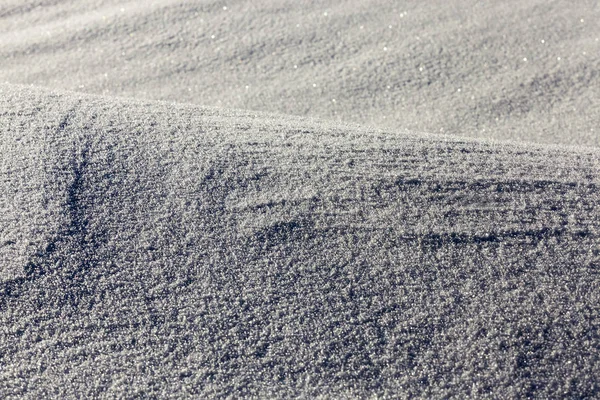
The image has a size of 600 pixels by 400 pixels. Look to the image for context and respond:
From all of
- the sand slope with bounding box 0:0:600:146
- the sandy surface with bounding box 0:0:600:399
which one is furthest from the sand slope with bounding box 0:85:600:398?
the sand slope with bounding box 0:0:600:146

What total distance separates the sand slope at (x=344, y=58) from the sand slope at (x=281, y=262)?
639 millimetres

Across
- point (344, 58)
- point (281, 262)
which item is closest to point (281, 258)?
point (281, 262)

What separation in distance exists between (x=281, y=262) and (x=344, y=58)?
1.42 m

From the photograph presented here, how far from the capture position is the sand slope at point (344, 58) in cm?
216

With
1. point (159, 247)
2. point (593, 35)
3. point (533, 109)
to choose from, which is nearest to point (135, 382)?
point (159, 247)

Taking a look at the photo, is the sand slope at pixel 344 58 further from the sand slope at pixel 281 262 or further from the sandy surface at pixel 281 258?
the sand slope at pixel 281 262

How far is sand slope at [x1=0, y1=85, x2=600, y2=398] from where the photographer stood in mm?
1058

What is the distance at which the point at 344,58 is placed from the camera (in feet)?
7.84

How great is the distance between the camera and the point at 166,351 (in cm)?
106

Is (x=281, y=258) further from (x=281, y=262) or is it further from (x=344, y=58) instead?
(x=344, y=58)

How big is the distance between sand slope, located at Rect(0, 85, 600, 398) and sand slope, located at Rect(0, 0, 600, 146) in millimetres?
639

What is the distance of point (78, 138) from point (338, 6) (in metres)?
1.69

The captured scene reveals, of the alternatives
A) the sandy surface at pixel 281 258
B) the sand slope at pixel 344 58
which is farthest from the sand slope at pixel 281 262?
the sand slope at pixel 344 58

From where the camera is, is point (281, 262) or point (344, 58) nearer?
point (281, 262)
